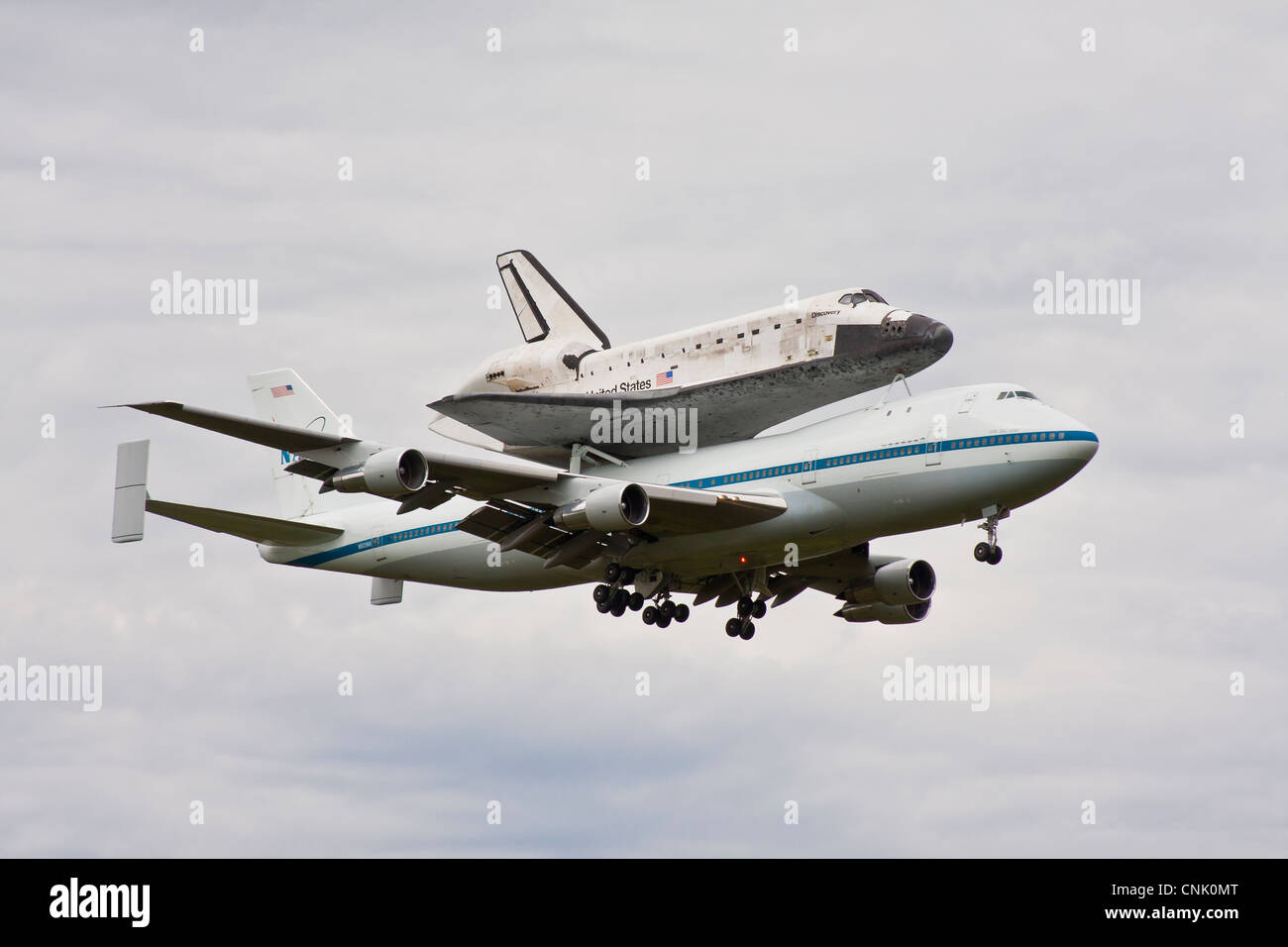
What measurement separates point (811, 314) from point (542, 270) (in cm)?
1227

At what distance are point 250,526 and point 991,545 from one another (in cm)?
2349

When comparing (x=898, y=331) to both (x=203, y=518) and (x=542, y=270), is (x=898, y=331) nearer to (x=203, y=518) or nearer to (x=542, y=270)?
(x=542, y=270)

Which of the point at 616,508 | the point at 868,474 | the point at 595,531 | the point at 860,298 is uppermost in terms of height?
the point at 860,298

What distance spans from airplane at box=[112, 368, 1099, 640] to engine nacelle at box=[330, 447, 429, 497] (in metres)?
0.04

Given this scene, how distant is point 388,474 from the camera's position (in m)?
45.5

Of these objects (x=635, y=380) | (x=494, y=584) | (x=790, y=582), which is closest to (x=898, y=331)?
(x=635, y=380)

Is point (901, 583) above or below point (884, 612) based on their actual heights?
above

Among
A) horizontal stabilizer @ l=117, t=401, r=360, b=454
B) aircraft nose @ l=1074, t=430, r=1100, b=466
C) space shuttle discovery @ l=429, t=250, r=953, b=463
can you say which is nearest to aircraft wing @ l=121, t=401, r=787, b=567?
horizontal stabilizer @ l=117, t=401, r=360, b=454

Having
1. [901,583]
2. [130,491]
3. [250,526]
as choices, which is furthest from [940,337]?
[250,526]

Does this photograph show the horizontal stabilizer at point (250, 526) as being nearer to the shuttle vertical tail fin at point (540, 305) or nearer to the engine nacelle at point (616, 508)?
the shuttle vertical tail fin at point (540, 305)

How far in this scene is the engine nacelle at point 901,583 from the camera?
5512 centimetres

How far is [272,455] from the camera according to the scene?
62.1 metres

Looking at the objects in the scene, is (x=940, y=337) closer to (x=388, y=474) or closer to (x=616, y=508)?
(x=616, y=508)

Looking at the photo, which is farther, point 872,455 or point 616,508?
point 872,455
